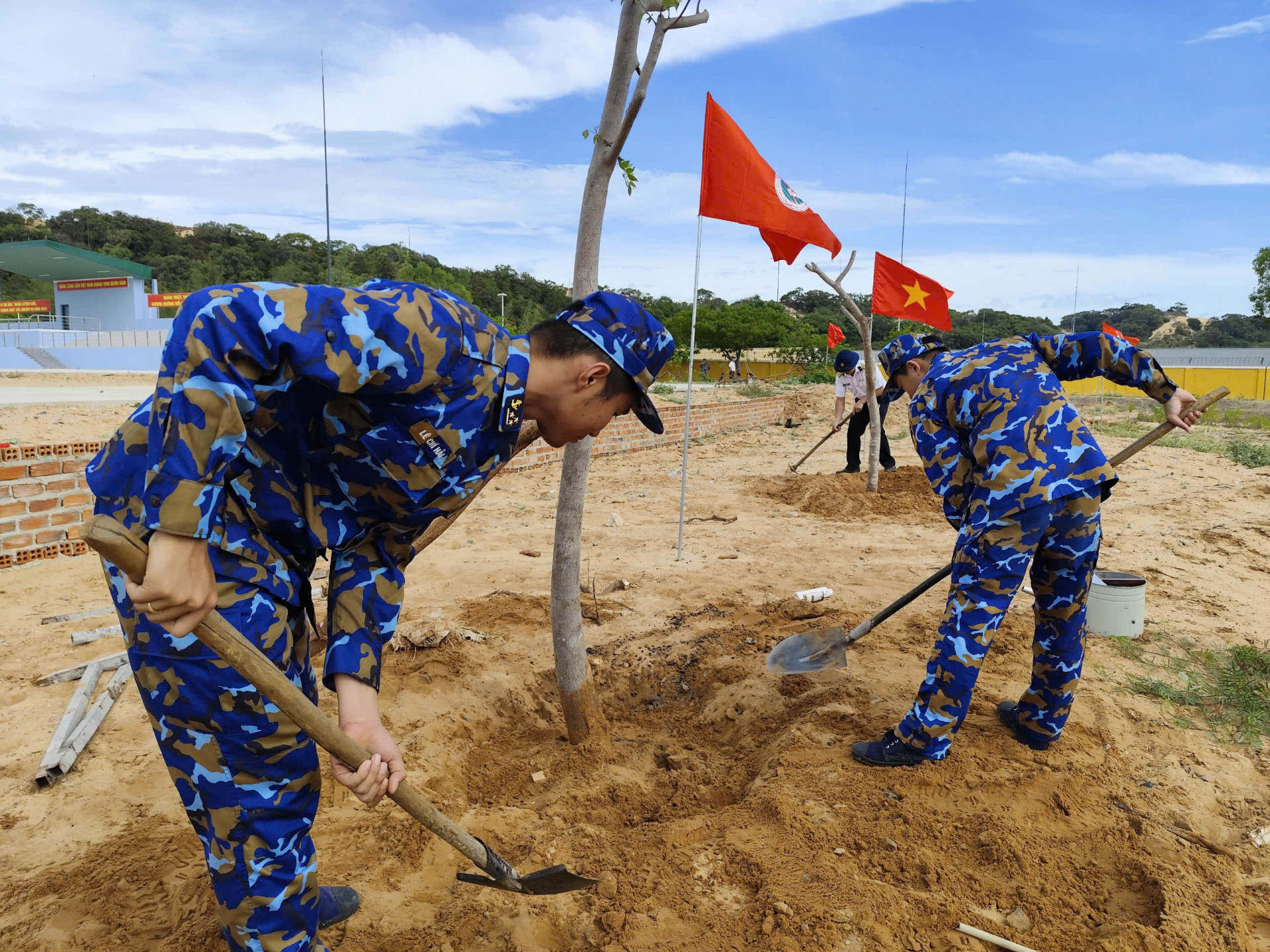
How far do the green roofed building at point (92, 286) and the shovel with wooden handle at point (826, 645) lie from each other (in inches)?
1304

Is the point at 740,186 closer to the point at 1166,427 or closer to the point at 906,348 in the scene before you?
the point at 906,348

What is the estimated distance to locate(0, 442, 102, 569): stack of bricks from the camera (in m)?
4.62

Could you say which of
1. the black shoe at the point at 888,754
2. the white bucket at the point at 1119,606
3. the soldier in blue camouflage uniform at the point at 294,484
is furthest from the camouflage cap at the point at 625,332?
the white bucket at the point at 1119,606

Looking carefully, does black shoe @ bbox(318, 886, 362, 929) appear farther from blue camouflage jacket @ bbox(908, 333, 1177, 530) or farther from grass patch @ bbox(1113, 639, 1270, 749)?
grass patch @ bbox(1113, 639, 1270, 749)

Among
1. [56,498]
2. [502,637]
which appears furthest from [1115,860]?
[56,498]

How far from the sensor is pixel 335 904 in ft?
6.46

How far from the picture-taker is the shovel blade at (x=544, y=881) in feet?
6.16

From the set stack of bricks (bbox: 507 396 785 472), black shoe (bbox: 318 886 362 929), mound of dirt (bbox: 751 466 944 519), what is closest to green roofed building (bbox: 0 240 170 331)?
stack of bricks (bbox: 507 396 785 472)

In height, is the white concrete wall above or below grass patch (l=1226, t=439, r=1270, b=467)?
above

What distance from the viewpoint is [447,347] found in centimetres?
138

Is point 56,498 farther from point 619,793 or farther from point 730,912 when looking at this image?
point 730,912

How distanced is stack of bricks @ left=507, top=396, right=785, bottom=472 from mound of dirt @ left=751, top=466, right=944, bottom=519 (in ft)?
5.09

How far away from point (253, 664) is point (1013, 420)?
2.26 meters

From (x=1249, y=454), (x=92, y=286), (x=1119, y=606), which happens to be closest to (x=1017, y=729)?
(x=1119, y=606)
